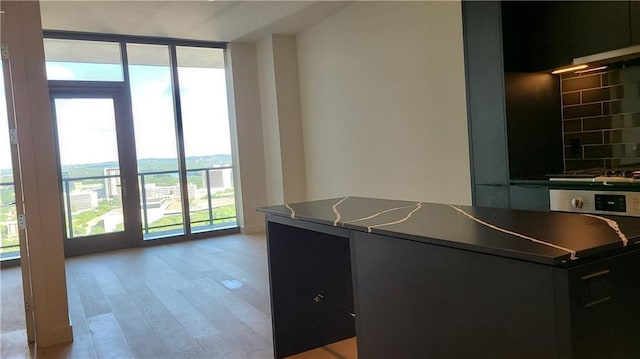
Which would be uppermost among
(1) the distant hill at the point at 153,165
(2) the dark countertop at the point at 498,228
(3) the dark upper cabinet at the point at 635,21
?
(3) the dark upper cabinet at the point at 635,21

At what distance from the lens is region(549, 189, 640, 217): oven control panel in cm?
276

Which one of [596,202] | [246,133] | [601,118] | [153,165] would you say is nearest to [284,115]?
[246,133]

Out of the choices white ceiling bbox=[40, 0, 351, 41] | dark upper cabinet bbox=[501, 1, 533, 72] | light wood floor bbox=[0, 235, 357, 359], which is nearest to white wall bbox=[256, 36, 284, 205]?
white ceiling bbox=[40, 0, 351, 41]

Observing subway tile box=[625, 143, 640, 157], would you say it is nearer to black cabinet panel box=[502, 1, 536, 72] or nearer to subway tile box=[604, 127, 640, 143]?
subway tile box=[604, 127, 640, 143]

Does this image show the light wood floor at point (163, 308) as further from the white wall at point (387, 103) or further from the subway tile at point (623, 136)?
the subway tile at point (623, 136)

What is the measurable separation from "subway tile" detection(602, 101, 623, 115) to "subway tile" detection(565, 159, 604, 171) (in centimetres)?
36

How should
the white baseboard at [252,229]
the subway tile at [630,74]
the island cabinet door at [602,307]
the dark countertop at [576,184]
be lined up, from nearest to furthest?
1. the island cabinet door at [602,307]
2. the dark countertop at [576,184]
3. the subway tile at [630,74]
4. the white baseboard at [252,229]

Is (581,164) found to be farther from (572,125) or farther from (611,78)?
(611,78)

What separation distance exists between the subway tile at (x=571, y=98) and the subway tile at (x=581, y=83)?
0.04 metres

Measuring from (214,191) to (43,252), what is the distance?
411 centimetres

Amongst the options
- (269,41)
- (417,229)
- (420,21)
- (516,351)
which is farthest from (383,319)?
(269,41)

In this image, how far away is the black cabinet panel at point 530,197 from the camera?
3.24 metres

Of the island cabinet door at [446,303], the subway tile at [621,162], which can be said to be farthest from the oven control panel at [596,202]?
the island cabinet door at [446,303]

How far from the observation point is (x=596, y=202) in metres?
2.94
